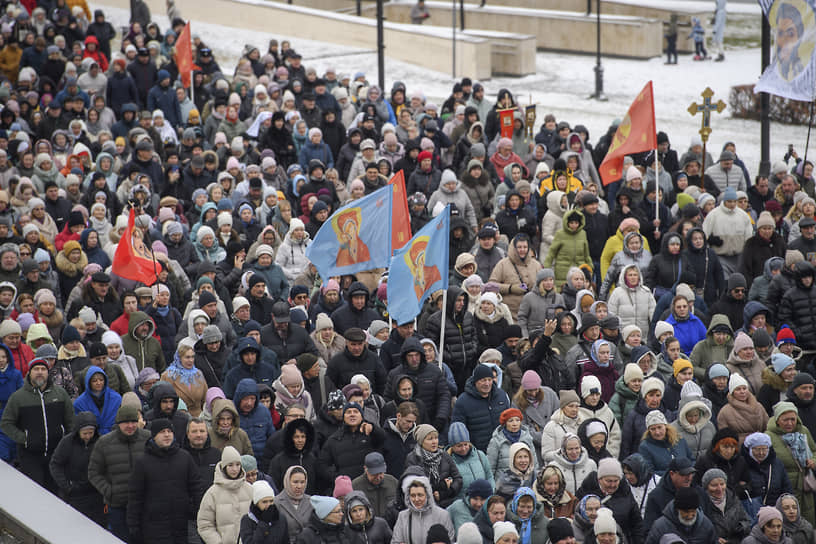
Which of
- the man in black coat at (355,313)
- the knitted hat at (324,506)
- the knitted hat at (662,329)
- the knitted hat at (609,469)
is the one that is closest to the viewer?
the knitted hat at (324,506)

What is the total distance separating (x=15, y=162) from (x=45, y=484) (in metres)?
9.12

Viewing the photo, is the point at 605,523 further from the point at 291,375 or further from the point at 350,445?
the point at 291,375

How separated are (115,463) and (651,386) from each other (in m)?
4.13

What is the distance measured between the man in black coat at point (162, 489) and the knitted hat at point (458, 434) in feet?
6.15

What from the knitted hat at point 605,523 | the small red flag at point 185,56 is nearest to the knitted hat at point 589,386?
the knitted hat at point 605,523

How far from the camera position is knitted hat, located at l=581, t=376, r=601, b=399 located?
35.2 feet

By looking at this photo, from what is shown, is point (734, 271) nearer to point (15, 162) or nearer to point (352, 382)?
point (352, 382)

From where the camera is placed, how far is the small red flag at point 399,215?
13172mm

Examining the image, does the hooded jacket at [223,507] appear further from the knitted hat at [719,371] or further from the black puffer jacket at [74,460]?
the knitted hat at [719,371]

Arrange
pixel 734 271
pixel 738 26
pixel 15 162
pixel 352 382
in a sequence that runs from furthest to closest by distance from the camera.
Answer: pixel 738 26 → pixel 15 162 → pixel 734 271 → pixel 352 382

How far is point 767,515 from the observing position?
911cm

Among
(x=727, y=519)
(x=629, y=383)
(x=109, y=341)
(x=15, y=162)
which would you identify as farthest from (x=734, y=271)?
(x=15, y=162)

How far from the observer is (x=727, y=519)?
957 centimetres

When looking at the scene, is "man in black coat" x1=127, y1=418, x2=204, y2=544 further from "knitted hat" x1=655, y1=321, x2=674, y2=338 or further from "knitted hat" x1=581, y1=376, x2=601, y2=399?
"knitted hat" x1=655, y1=321, x2=674, y2=338
